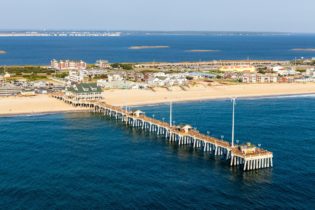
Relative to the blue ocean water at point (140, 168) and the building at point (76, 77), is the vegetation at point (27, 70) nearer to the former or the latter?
the building at point (76, 77)

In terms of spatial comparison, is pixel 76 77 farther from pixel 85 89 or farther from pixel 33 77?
pixel 85 89

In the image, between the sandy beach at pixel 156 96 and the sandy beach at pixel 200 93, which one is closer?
the sandy beach at pixel 156 96

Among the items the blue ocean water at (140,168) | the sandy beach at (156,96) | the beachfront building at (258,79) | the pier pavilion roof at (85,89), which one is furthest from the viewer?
the beachfront building at (258,79)

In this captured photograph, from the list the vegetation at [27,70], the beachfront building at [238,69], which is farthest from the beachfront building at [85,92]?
the beachfront building at [238,69]

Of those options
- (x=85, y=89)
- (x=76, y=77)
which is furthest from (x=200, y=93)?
(x=76, y=77)

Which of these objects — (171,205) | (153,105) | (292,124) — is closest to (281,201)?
(171,205)

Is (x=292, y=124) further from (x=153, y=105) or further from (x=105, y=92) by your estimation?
(x=105, y=92)

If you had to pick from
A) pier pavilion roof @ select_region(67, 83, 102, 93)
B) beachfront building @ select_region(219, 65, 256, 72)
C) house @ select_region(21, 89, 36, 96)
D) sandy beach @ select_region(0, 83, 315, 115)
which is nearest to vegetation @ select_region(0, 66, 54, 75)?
house @ select_region(21, 89, 36, 96)
